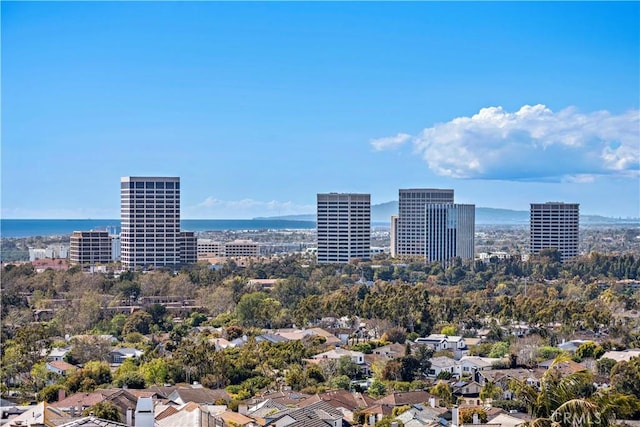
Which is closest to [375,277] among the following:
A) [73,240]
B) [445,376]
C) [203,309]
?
[203,309]

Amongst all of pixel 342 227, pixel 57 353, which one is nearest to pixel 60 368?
pixel 57 353

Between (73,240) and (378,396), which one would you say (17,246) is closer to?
(73,240)

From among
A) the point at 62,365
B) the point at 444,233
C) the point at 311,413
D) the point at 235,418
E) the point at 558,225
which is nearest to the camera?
the point at 235,418

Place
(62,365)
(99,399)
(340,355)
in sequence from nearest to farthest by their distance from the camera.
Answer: (99,399)
(62,365)
(340,355)

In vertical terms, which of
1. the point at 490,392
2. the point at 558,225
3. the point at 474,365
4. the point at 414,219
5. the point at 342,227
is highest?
the point at 414,219

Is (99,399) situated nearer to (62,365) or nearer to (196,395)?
(196,395)

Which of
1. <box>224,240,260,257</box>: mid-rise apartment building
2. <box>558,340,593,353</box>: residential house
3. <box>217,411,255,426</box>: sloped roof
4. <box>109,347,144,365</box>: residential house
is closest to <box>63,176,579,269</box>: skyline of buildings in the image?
<box>224,240,260,257</box>: mid-rise apartment building

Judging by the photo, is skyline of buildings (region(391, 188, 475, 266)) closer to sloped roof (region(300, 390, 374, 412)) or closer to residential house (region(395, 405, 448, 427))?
sloped roof (region(300, 390, 374, 412))
